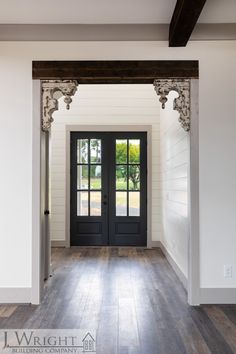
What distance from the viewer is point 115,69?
12.3 feet

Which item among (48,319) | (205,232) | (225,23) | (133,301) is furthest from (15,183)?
(225,23)

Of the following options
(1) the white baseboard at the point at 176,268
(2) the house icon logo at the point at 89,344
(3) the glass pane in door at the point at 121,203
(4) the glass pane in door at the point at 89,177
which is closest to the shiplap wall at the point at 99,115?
(4) the glass pane in door at the point at 89,177

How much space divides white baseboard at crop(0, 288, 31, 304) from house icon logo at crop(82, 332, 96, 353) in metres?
1.04

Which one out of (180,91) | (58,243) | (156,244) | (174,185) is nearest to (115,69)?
(180,91)

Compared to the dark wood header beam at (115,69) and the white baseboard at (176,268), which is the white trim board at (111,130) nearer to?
the white baseboard at (176,268)

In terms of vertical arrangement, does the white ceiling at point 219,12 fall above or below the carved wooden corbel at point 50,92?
above

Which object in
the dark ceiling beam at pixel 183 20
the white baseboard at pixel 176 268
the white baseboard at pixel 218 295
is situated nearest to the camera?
the dark ceiling beam at pixel 183 20

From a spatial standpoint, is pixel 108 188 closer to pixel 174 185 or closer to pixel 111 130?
pixel 111 130

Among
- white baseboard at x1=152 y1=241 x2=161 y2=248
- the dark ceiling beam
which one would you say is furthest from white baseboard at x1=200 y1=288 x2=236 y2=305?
white baseboard at x1=152 y1=241 x2=161 y2=248

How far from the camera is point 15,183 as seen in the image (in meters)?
3.78

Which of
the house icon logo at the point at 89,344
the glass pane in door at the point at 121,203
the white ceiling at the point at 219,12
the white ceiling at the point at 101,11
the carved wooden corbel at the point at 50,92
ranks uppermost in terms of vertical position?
the white ceiling at the point at 101,11

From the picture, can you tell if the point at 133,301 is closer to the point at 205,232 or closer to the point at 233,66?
the point at 205,232

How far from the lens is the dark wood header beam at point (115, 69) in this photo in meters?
3.73

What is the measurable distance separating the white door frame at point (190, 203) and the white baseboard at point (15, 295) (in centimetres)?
7
